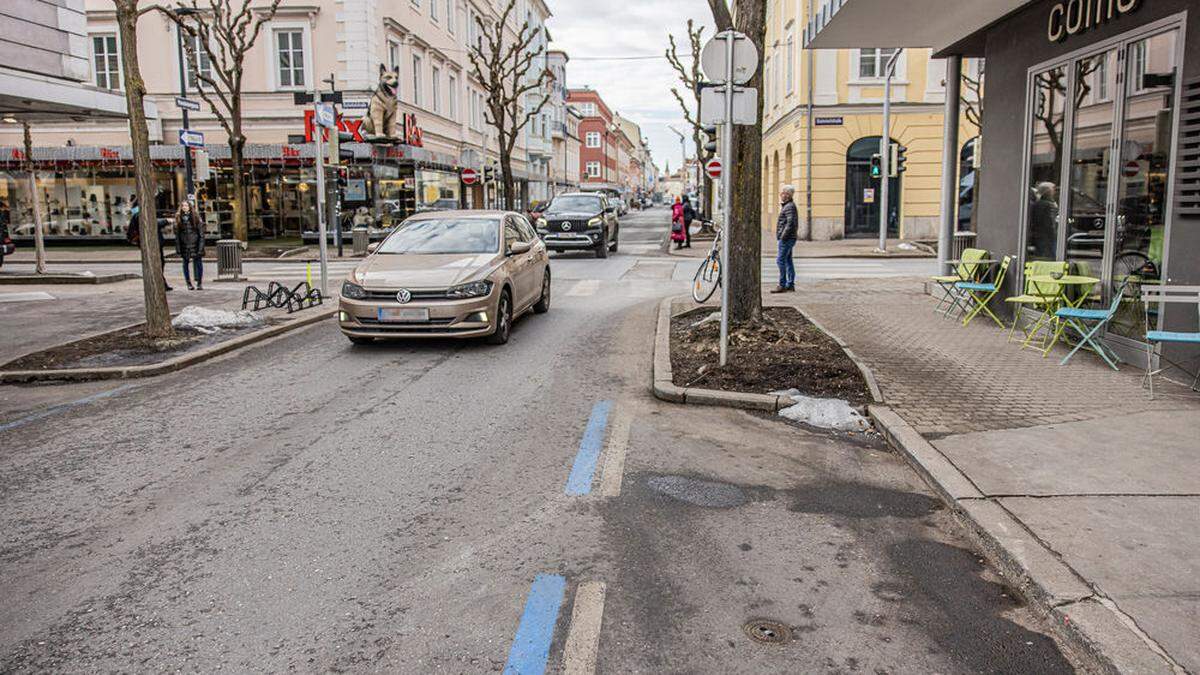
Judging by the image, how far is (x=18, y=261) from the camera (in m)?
27.7

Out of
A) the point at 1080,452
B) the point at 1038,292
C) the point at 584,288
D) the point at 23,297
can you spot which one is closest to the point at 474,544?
the point at 1080,452

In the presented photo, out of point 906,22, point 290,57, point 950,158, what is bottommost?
point 950,158

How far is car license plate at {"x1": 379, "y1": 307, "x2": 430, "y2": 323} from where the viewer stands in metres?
10.1

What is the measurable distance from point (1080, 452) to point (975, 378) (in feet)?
8.06

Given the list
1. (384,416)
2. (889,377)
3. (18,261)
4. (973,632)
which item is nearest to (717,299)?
(889,377)

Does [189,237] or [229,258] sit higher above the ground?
[189,237]

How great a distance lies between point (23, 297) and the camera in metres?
16.3

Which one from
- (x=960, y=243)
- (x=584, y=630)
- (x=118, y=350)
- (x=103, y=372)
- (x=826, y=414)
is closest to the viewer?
(x=584, y=630)

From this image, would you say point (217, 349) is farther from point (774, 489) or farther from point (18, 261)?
point (18, 261)

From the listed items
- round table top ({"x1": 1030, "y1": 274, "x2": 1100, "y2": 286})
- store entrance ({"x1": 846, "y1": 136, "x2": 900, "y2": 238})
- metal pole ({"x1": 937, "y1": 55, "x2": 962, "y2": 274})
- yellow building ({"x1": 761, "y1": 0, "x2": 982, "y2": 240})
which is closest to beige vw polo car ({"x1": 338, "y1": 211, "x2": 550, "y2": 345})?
round table top ({"x1": 1030, "y1": 274, "x2": 1100, "y2": 286})

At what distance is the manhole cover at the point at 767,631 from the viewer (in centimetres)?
359

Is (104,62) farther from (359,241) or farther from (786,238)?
(786,238)

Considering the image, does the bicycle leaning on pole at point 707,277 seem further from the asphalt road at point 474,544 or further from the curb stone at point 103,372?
the curb stone at point 103,372

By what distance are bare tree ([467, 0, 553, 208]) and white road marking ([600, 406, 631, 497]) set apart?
3010 centimetres
